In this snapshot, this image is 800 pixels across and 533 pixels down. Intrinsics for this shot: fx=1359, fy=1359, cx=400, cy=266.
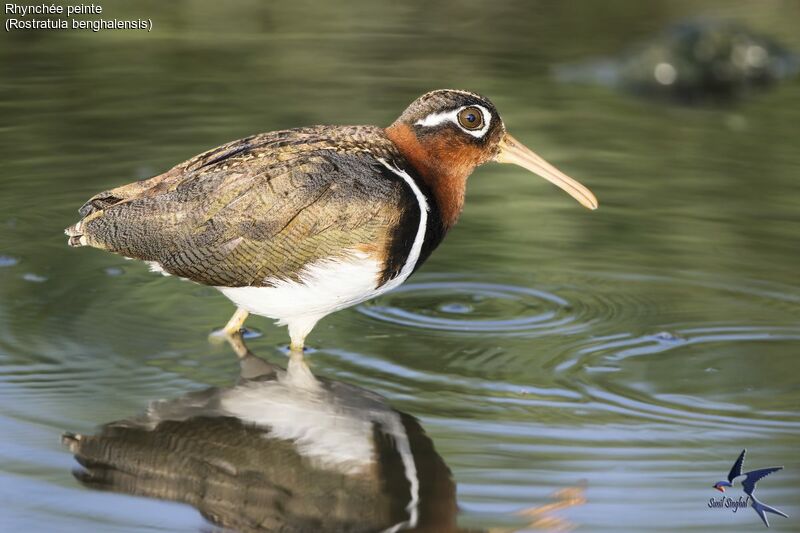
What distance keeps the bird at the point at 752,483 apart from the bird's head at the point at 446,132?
8.37 ft

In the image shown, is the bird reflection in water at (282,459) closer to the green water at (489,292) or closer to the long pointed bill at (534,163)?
the green water at (489,292)

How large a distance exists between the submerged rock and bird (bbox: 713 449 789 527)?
27.0ft

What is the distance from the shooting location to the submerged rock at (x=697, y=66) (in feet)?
46.7

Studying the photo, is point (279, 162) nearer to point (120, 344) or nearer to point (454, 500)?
point (120, 344)

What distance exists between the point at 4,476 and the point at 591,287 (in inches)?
164

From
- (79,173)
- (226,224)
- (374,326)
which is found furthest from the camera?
(79,173)

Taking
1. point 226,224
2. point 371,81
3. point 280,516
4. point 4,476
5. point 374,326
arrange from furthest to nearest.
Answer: point 371,81 → point 374,326 → point 226,224 → point 4,476 → point 280,516

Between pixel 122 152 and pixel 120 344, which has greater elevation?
pixel 122 152

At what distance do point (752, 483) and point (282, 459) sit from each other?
2.17m

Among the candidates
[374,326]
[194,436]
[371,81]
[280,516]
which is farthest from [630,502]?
[371,81]

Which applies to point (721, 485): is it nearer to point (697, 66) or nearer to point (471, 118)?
point (471, 118)

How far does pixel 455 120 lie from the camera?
800 centimetres

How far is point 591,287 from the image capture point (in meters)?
8.89

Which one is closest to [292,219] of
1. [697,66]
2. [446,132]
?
[446,132]
